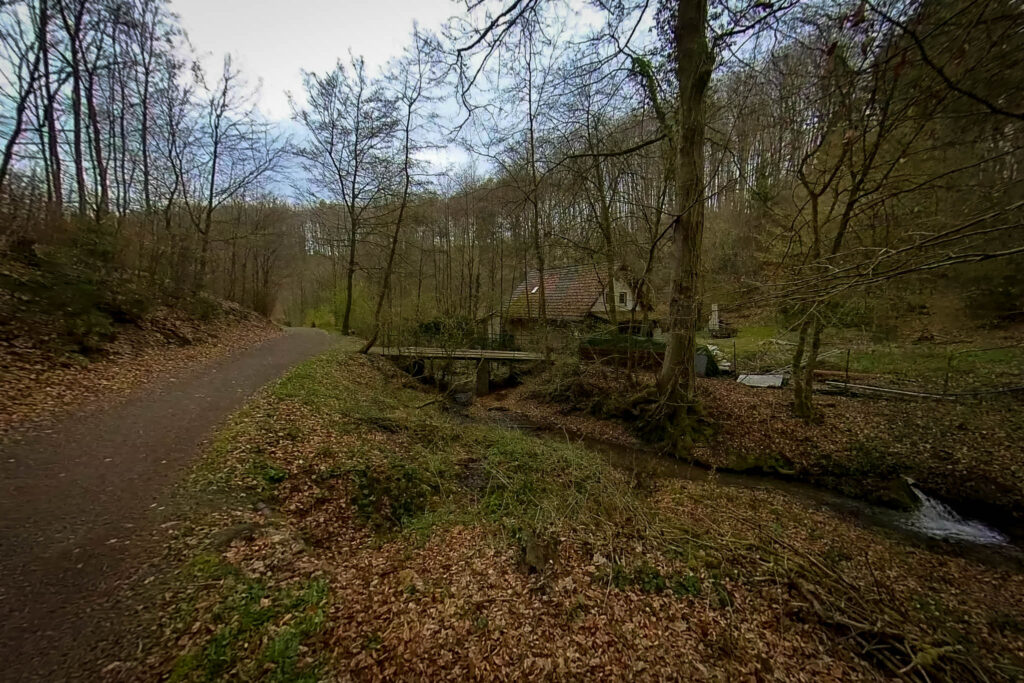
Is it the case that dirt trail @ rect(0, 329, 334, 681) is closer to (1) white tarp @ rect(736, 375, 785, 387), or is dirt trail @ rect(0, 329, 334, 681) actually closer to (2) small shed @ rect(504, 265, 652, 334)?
(2) small shed @ rect(504, 265, 652, 334)

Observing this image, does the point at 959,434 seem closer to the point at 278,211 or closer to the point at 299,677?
the point at 299,677

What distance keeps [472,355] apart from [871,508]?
443 inches

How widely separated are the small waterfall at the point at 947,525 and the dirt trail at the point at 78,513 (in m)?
9.72

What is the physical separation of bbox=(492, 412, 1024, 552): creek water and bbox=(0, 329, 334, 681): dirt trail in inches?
267

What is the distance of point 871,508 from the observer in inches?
258

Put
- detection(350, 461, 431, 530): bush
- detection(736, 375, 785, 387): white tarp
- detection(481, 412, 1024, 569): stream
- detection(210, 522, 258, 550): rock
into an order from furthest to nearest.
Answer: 1. detection(736, 375, 785, 387): white tarp
2. detection(481, 412, 1024, 569): stream
3. detection(350, 461, 431, 530): bush
4. detection(210, 522, 258, 550): rock

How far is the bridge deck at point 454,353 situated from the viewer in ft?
45.4

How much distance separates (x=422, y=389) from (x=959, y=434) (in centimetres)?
1432

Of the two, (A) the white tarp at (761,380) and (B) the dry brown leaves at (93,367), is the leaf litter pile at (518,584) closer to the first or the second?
(B) the dry brown leaves at (93,367)

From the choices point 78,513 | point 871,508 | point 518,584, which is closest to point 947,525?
point 871,508

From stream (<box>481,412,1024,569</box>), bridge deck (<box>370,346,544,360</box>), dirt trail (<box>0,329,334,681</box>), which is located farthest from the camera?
bridge deck (<box>370,346,544,360</box>)

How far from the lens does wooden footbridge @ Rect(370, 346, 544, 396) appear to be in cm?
1389

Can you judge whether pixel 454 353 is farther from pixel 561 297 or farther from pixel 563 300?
pixel 561 297

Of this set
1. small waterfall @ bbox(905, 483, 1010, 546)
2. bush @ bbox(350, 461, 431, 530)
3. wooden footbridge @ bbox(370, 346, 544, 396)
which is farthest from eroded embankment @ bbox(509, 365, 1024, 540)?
bush @ bbox(350, 461, 431, 530)
